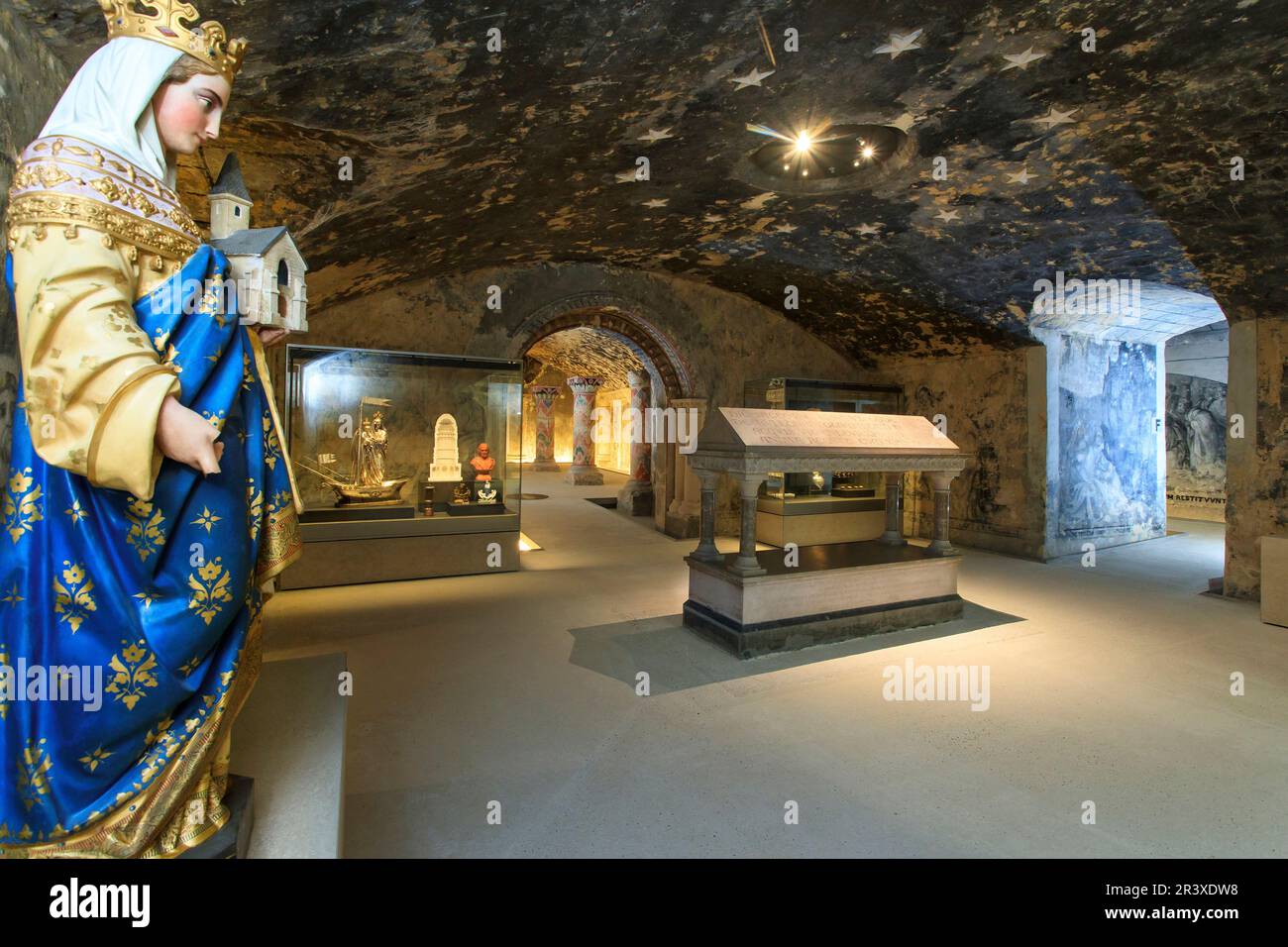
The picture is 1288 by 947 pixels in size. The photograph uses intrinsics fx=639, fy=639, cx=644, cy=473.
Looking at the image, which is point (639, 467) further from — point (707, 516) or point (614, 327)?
point (707, 516)

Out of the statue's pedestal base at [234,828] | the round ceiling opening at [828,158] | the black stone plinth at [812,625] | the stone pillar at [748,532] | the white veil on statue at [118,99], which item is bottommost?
the black stone plinth at [812,625]

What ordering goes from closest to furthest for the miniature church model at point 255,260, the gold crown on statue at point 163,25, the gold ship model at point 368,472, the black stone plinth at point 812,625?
the gold crown on statue at point 163,25, the miniature church model at point 255,260, the black stone plinth at point 812,625, the gold ship model at point 368,472

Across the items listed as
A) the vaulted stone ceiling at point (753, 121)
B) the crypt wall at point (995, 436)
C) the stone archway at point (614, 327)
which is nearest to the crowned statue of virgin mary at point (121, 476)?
the vaulted stone ceiling at point (753, 121)

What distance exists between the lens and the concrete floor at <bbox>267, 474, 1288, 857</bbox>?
2.86 meters

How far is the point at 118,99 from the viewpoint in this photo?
1.52m

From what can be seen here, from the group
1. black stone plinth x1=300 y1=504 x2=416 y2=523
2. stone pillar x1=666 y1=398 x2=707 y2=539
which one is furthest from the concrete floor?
stone pillar x1=666 y1=398 x2=707 y2=539

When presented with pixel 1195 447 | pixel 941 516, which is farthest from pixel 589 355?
pixel 1195 447

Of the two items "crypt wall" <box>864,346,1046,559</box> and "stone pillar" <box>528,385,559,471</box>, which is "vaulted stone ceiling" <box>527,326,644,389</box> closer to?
"stone pillar" <box>528,385,559,471</box>

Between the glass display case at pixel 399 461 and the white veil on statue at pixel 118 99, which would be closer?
the white veil on statue at pixel 118 99

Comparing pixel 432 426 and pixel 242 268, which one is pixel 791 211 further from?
pixel 242 268

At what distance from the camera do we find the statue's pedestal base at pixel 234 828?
5.33ft

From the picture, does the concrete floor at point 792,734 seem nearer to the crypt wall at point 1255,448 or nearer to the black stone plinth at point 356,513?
the crypt wall at point 1255,448

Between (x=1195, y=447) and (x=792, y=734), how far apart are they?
48.6 feet

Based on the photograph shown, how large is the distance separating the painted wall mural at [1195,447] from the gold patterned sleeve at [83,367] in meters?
17.4
